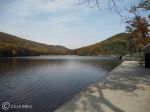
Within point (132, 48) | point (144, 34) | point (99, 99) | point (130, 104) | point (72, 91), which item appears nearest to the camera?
point (130, 104)

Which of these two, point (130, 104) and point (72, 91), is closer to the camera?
point (130, 104)

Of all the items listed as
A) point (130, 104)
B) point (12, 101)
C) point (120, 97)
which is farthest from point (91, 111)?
point (12, 101)

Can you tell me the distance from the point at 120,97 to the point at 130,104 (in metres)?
1.53

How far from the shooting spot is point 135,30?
4925 cm

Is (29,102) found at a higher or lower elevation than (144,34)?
lower

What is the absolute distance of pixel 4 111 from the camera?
1202cm

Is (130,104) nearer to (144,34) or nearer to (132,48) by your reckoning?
(144,34)

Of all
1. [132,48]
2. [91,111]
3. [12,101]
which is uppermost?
[132,48]

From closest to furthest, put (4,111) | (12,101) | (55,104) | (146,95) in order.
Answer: (146,95), (4,111), (55,104), (12,101)

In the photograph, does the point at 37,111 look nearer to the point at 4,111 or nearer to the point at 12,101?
the point at 4,111

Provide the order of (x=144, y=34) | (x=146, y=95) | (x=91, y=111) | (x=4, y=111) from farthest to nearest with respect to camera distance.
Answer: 1. (x=144, y=34)
2. (x=4, y=111)
3. (x=146, y=95)
4. (x=91, y=111)

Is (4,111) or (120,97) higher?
(120,97)

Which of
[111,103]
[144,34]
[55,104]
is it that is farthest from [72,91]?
[144,34]

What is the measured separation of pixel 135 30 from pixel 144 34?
273 cm
